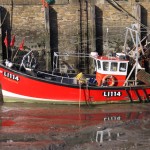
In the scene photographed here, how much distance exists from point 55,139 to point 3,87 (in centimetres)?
427

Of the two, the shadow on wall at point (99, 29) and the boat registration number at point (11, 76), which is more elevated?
the shadow on wall at point (99, 29)

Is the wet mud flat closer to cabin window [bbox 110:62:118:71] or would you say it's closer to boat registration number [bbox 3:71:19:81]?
boat registration number [bbox 3:71:19:81]

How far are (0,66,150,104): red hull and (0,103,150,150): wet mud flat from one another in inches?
9.5

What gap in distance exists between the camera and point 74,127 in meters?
11.8

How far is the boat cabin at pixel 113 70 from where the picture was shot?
14156 millimetres

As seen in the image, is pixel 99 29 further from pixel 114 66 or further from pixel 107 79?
pixel 107 79

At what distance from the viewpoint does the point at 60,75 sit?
1521 cm

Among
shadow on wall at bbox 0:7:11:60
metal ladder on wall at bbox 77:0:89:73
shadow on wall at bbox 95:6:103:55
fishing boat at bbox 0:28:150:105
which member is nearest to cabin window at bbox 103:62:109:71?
fishing boat at bbox 0:28:150:105

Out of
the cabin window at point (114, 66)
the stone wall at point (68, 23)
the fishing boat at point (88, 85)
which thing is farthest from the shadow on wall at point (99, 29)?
the cabin window at point (114, 66)

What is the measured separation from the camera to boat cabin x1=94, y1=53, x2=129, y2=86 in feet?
46.4

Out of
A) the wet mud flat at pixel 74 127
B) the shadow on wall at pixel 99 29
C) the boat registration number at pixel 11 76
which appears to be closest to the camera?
the wet mud flat at pixel 74 127

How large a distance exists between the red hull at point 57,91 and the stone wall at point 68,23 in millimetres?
2429

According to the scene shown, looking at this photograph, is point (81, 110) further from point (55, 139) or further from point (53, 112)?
point (55, 139)

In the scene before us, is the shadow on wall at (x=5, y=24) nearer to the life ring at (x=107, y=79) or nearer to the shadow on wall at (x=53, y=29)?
the shadow on wall at (x=53, y=29)
